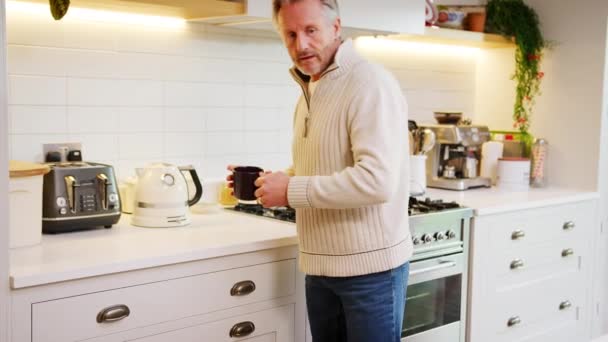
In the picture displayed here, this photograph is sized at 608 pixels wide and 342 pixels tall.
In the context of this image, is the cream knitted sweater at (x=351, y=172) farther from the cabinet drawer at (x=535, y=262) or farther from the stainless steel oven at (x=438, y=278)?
the cabinet drawer at (x=535, y=262)

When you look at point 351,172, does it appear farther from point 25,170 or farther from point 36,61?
point 36,61

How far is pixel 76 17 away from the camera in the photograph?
8.21ft

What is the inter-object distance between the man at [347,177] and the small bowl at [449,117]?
1595 millimetres

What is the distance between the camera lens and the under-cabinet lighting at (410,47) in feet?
11.3

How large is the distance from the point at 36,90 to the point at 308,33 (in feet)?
3.43

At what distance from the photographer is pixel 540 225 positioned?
126 inches

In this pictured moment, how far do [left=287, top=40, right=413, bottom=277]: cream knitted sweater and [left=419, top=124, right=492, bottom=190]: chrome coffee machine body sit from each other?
4.91 ft

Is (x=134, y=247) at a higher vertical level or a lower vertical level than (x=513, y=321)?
higher

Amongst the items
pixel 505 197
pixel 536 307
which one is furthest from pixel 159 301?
pixel 536 307

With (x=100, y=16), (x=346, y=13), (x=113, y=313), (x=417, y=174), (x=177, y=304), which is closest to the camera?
(x=113, y=313)

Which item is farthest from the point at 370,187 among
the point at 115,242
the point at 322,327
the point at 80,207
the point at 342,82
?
the point at 80,207

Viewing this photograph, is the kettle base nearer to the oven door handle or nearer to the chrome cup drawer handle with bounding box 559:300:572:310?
the oven door handle

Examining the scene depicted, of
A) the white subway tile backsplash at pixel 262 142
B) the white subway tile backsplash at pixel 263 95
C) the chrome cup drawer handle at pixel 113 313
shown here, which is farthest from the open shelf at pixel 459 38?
the chrome cup drawer handle at pixel 113 313

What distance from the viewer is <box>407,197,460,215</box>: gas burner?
276cm
